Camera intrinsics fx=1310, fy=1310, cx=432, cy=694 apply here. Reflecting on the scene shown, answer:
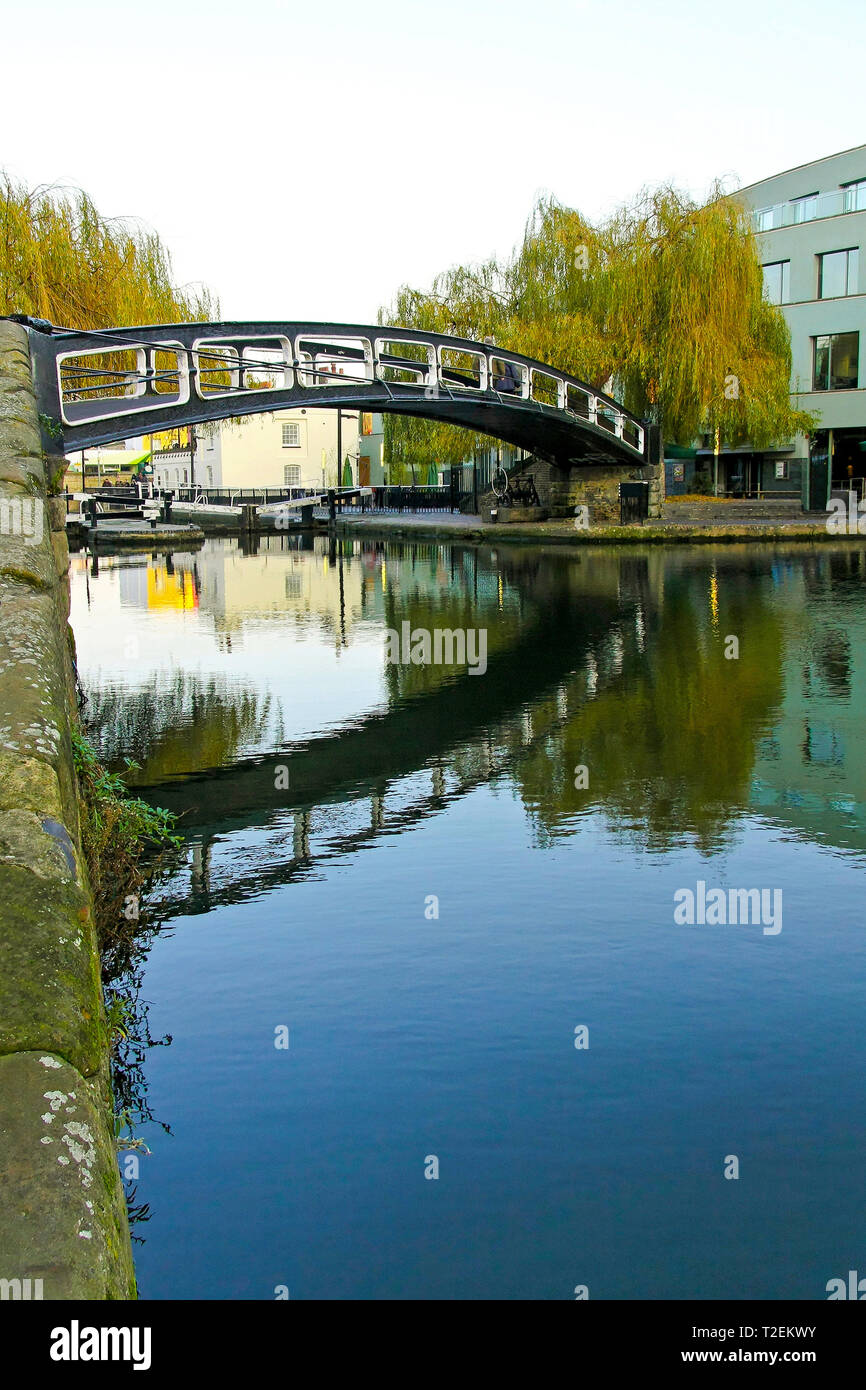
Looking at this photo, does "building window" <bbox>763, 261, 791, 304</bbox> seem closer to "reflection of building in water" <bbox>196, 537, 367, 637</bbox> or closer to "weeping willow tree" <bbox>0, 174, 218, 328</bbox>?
"reflection of building in water" <bbox>196, 537, 367, 637</bbox>

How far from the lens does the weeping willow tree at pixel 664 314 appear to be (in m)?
35.5

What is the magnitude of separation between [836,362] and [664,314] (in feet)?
39.2

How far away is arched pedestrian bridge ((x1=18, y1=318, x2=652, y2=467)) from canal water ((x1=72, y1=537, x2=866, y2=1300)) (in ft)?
12.0

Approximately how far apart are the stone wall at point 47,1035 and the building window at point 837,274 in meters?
44.0

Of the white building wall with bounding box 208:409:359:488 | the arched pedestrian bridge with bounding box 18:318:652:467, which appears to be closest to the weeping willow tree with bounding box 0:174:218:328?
the arched pedestrian bridge with bounding box 18:318:652:467

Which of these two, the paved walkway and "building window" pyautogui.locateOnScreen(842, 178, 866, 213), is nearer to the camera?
the paved walkway

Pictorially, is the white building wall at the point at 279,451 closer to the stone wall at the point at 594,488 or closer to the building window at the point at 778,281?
the building window at the point at 778,281

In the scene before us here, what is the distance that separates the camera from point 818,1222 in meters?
3.83

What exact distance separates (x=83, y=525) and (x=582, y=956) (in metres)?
38.2

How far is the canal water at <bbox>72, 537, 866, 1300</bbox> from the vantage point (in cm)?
382

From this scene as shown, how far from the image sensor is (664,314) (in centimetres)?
3569

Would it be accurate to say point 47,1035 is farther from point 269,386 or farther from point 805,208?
point 805,208

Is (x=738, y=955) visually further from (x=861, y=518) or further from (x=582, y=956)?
(x=861, y=518)
